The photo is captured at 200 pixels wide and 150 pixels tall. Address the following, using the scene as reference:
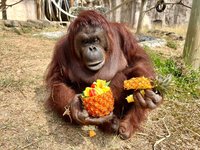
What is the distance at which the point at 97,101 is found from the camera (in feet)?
6.30

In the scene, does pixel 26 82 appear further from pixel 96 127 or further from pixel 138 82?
pixel 138 82

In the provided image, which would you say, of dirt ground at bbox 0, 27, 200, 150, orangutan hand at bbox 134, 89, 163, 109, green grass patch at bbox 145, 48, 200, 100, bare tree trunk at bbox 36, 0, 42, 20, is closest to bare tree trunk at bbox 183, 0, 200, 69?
green grass patch at bbox 145, 48, 200, 100

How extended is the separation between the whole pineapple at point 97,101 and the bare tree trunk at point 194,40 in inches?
62.7

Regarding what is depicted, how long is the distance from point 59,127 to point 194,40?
1717 mm

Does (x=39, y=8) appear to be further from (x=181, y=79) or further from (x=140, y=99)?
(x=140, y=99)

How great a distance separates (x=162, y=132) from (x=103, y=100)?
0.62 metres

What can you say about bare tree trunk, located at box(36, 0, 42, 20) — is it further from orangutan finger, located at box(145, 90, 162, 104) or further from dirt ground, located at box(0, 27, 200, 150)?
orangutan finger, located at box(145, 90, 162, 104)

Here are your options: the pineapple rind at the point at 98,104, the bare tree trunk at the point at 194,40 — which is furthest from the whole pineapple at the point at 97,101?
the bare tree trunk at the point at 194,40

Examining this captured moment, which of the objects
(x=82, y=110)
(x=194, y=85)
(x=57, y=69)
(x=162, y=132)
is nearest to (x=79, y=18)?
(x=57, y=69)

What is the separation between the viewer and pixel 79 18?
2121mm

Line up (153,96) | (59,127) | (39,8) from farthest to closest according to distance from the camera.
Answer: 1. (39,8)
2. (59,127)
3. (153,96)

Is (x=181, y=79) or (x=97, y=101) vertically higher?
(x=97, y=101)

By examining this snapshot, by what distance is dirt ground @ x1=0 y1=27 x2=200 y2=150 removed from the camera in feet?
6.89

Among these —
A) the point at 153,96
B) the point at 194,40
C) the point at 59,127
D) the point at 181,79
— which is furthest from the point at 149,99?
the point at 194,40
